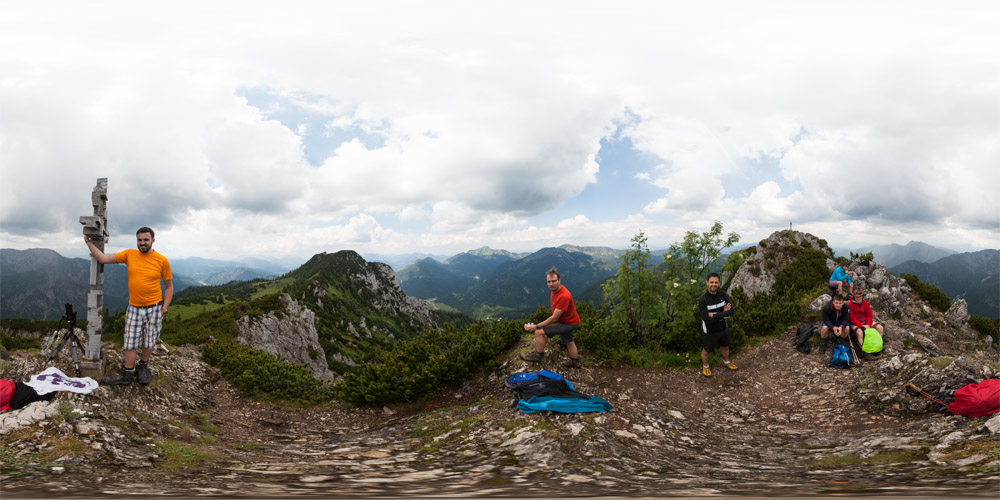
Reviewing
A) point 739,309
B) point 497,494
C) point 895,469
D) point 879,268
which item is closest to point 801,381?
point 739,309

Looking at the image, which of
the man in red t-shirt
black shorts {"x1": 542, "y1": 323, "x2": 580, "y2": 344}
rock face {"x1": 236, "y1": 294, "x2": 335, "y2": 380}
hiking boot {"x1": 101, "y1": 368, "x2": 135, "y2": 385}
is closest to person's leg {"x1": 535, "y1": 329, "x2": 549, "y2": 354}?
the man in red t-shirt

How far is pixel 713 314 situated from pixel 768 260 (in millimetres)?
34155

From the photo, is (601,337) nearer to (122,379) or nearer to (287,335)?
(122,379)

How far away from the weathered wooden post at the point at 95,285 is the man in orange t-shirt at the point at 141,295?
22 centimetres

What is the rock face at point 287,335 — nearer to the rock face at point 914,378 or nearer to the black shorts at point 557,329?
the black shorts at point 557,329

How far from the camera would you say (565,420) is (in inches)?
288

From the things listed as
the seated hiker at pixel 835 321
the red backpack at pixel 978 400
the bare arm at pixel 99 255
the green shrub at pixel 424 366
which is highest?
the bare arm at pixel 99 255

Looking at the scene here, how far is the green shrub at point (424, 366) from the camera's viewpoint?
10656 mm

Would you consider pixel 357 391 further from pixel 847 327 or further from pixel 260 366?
pixel 847 327

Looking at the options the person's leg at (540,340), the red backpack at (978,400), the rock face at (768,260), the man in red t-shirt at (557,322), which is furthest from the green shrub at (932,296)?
the person's leg at (540,340)

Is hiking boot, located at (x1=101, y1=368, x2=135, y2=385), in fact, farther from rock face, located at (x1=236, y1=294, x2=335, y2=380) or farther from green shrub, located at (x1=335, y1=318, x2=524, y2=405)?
rock face, located at (x1=236, y1=294, x2=335, y2=380)

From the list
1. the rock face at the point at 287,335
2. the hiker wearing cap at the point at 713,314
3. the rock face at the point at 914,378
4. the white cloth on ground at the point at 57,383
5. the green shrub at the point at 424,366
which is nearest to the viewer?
the white cloth on ground at the point at 57,383

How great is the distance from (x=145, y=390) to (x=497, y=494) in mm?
9020

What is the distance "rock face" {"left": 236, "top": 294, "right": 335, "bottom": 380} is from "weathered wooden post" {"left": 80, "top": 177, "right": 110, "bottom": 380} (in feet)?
141
